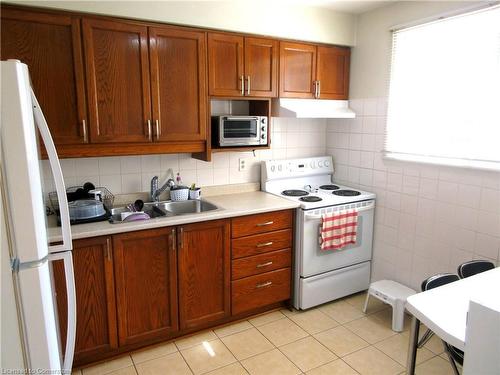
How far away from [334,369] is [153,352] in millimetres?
1192

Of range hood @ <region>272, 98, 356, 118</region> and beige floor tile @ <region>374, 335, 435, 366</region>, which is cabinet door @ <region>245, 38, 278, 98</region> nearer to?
range hood @ <region>272, 98, 356, 118</region>

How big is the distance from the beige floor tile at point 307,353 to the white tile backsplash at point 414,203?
999 mm

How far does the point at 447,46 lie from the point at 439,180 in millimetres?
950

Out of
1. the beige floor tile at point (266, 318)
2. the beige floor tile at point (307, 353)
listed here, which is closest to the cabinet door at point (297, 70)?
the beige floor tile at point (266, 318)

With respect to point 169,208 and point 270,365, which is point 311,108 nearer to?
point 169,208

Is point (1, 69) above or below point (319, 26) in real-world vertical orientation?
below

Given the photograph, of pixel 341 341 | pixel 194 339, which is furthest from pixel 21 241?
pixel 341 341

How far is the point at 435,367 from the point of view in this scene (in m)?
2.29

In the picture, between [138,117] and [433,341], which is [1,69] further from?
[433,341]

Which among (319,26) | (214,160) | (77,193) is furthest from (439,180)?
(77,193)

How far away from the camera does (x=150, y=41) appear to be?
237cm

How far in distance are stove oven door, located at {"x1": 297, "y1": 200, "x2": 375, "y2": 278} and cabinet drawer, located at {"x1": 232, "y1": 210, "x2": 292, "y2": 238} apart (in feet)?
0.37

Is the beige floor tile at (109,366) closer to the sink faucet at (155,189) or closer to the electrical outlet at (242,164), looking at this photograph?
the sink faucet at (155,189)

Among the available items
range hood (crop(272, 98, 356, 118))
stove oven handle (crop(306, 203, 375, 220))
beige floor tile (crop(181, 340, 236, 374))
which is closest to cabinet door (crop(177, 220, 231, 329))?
beige floor tile (crop(181, 340, 236, 374))
